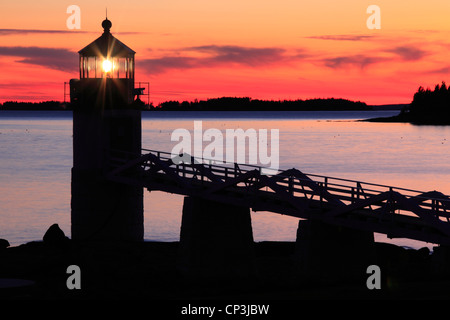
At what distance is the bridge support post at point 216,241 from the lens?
2914cm

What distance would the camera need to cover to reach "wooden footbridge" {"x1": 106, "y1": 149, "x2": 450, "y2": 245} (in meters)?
23.2

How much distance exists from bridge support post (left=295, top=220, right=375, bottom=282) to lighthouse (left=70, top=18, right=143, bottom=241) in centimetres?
1143

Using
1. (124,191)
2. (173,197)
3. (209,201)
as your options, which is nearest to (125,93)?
(124,191)

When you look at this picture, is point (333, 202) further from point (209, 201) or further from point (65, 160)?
point (65, 160)

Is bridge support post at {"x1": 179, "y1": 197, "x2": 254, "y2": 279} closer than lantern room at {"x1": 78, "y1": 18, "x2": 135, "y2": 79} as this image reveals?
Yes

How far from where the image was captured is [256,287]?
2761 centimetres

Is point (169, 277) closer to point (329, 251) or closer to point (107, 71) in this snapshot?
point (329, 251)

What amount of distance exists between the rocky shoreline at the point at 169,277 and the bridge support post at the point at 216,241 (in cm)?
29

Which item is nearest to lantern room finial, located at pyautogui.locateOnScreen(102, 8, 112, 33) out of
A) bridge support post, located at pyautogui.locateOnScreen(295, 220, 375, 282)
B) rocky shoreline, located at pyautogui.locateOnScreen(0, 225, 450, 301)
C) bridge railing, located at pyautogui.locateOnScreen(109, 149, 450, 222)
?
bridge railing, located at pyautogui.locateOnScreen(109, 149, 450, 222)

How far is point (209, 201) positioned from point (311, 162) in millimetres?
81309

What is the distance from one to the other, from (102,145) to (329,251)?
13.4m

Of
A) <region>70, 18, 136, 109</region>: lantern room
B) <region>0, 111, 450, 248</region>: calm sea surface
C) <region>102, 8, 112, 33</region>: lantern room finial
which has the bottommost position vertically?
<region>0, 111, 450, 248</region>: calm sea surface

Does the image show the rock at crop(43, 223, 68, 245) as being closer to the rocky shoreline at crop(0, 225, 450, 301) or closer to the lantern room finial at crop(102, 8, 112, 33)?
the rocky shoreline at crop(0, 225, 450, 301)

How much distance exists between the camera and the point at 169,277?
2933cm
